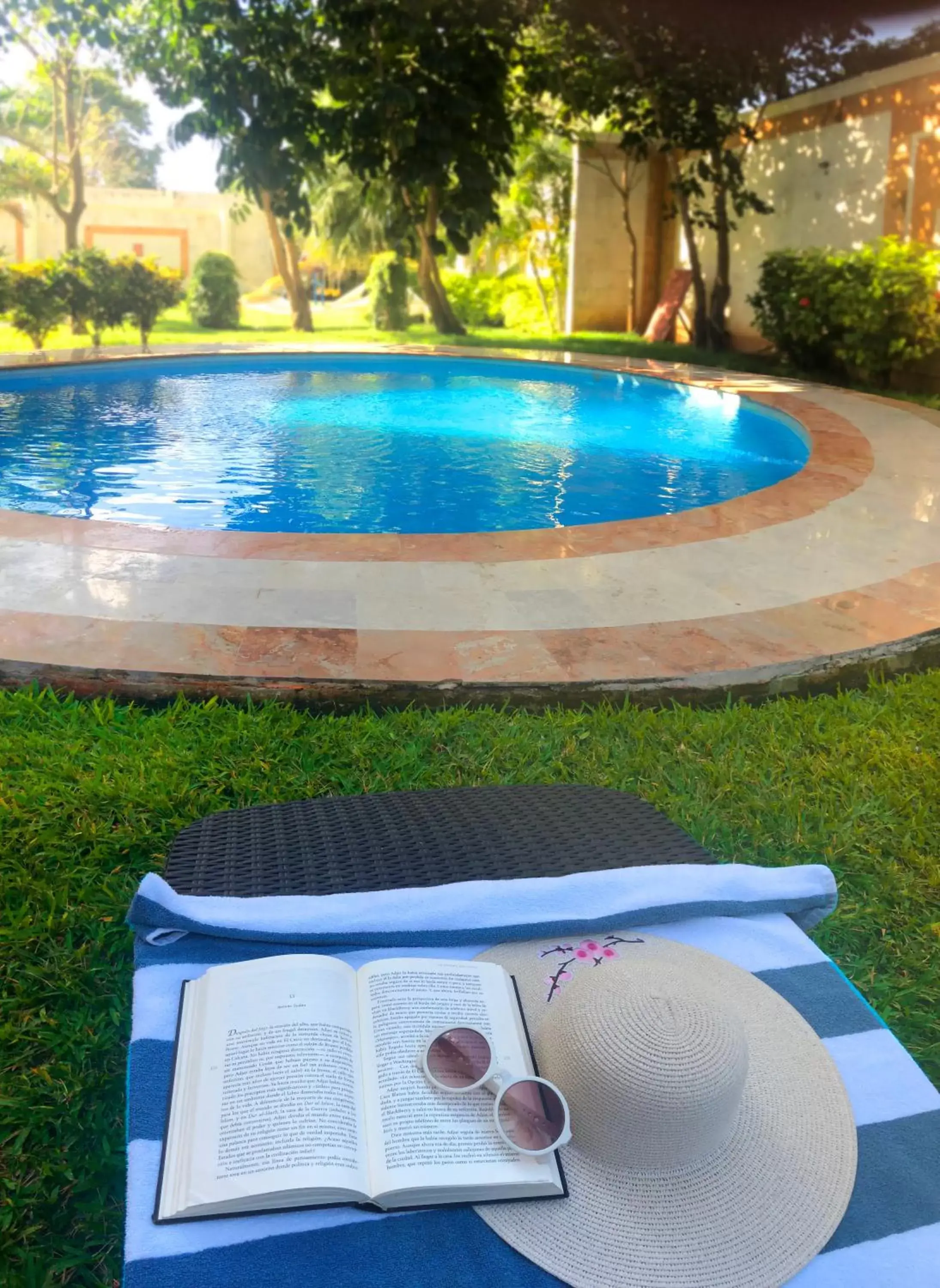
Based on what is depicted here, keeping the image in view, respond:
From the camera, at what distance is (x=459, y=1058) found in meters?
1.24

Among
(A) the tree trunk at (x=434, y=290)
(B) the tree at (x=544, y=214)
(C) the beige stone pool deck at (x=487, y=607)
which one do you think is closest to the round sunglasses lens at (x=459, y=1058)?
(C) the beige stone pool deck at (x=487, y=607)

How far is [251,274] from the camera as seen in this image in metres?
30.1

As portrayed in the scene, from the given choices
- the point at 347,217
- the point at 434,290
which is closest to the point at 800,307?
the point at 434,290

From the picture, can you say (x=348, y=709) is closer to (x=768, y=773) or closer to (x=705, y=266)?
(x=768, y=773)

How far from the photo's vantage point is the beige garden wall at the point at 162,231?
1096 inches

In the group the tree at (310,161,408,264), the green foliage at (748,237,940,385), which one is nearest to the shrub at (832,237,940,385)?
the green foliage at (748,237,940,385)

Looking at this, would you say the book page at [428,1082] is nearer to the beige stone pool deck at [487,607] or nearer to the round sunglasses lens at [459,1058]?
the round sunglasses lens at [459,1058]

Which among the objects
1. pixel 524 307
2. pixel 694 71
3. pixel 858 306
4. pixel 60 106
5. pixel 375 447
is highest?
pixel 60 106

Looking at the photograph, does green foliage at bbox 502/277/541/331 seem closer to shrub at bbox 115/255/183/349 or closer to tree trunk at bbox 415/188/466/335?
tree trunk at bbox 415/188/466/335

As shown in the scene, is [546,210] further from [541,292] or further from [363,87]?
[363,87]

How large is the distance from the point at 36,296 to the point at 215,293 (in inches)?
240

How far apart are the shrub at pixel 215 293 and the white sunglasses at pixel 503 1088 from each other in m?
18.6

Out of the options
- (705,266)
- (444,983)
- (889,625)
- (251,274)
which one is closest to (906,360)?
(705,266)

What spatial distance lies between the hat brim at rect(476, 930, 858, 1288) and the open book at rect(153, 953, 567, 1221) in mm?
38
